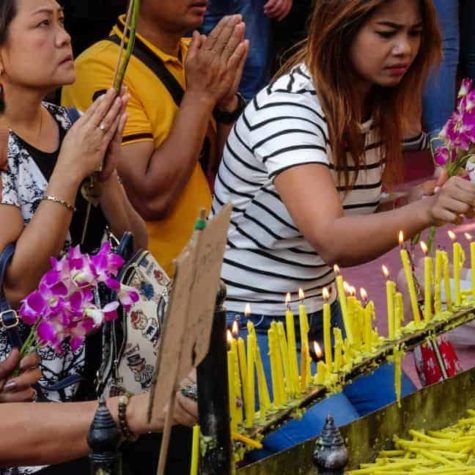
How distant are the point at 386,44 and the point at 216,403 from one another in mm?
1404

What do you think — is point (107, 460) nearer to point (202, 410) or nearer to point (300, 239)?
point (202, 410)

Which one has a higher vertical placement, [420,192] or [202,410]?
[420,192]

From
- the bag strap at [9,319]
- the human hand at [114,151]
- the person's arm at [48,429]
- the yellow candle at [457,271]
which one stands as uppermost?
the human hand at [114,151]

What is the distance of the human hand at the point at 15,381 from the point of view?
8.38 feet

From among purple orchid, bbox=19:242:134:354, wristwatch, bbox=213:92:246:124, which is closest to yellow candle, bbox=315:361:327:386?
purple orchid, bbox=19:242:134:354

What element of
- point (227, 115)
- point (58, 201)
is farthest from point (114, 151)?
point (227, 115)

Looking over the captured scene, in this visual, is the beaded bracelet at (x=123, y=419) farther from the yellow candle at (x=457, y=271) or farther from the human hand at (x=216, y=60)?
the human hand at (x=216, y=60)

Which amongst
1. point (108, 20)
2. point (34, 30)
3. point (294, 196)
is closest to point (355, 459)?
point (294, 196)

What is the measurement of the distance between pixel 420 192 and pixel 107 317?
4.01ft

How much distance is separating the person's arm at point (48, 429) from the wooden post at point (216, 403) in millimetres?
295

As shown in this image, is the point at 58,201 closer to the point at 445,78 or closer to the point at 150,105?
the point at 150,105

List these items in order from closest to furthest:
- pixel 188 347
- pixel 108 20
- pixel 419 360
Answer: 1. pixel 188 347
2. pixel 419 360
3. pixel 108 20

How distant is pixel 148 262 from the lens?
292 cm

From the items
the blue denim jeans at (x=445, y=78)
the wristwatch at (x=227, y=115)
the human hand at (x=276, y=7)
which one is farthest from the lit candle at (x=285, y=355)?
the blue denim jeans at (x=445, y=78)
